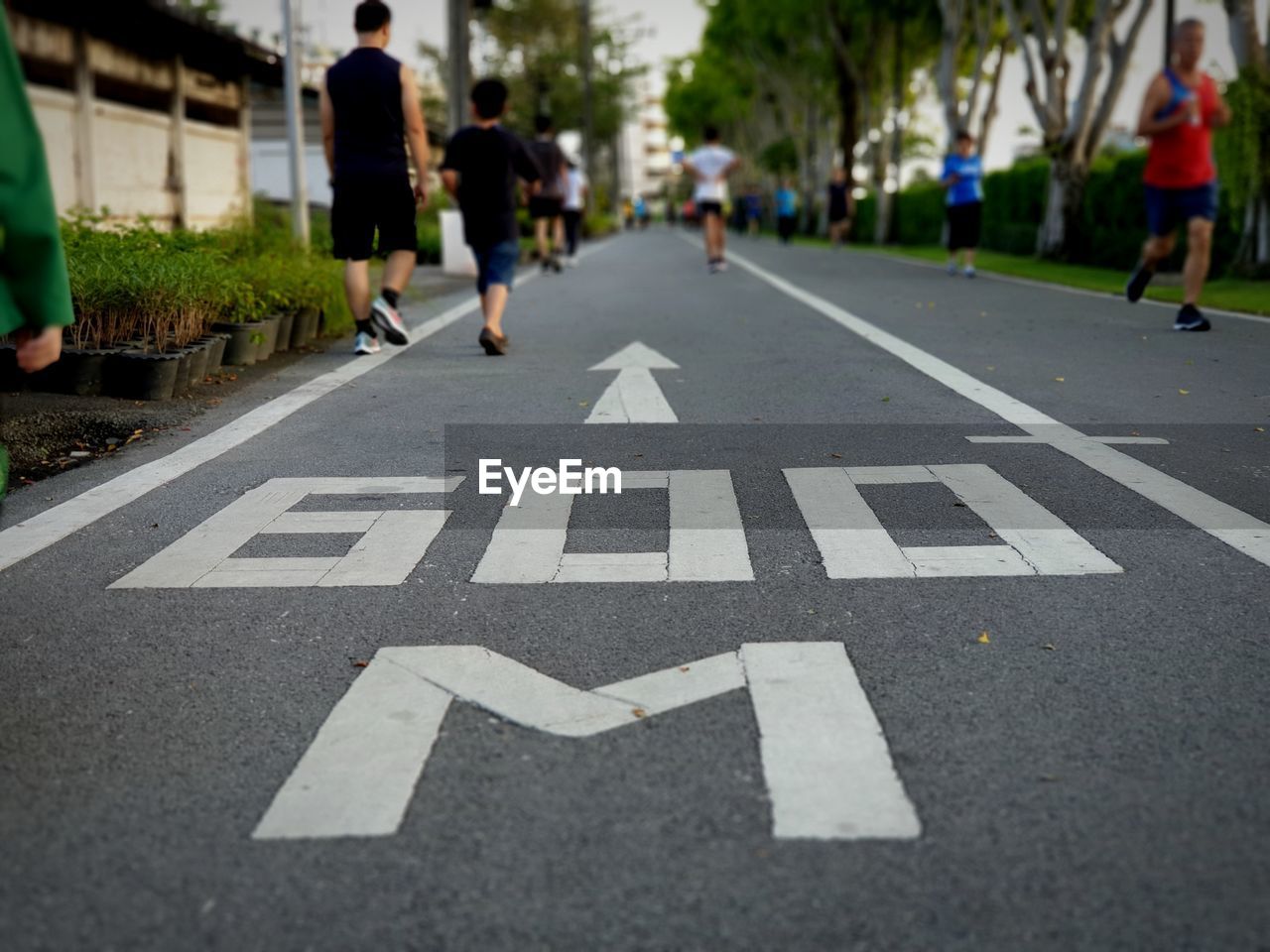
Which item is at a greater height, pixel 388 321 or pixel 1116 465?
pixel 388 321

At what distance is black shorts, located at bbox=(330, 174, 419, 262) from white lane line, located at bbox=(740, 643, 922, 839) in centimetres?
713

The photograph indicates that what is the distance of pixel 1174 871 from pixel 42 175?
2.18 metres

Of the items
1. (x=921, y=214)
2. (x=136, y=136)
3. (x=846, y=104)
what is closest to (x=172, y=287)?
(x=136, y=136)

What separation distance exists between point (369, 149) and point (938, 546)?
6600 millimetres

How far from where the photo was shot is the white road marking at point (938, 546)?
4387mm

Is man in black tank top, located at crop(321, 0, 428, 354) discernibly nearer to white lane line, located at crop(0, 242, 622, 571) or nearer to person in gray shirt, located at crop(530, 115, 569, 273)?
white lane line, located at crop(0, 242, 622, 571)

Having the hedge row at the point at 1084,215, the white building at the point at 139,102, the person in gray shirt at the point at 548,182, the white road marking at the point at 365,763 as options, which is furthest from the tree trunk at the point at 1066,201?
the white road marking at the point at 365,763

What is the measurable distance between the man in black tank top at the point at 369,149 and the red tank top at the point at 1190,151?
18.8ft

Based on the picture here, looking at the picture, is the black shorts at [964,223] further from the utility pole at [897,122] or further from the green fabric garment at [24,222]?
the utility pole at [897,122]

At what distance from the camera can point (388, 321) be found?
10.2 metres

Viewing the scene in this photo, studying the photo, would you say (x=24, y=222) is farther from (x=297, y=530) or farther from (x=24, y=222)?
(x=297, y=530)

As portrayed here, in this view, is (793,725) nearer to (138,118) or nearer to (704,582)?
(704,582)

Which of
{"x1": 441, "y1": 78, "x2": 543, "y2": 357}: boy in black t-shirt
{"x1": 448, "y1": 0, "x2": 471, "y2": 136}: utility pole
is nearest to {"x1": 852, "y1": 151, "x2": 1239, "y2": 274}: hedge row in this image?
{"x1": 448, "y1": 0, "x2": 471, "y2": 136}: utility pole

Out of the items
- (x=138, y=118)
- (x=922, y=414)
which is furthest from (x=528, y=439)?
(x=138, y=118)
